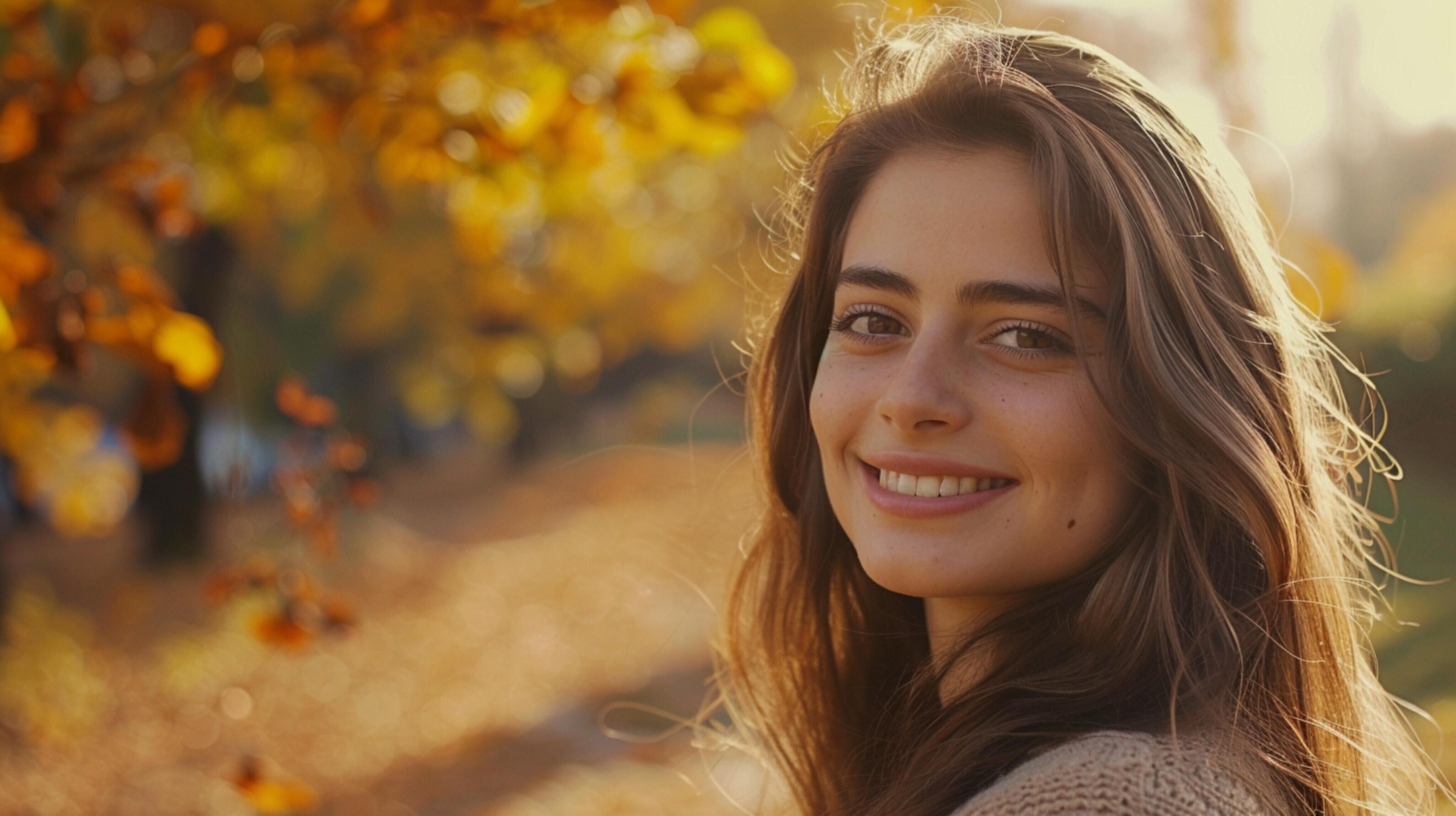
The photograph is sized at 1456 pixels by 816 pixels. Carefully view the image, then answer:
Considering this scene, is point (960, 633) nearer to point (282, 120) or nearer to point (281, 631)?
point (281, 631)

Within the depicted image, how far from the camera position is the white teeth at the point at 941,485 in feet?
6.25

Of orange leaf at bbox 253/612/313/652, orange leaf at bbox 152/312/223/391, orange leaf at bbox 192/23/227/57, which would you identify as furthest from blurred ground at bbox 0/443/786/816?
orange leaf at bbox 192/23/227/57

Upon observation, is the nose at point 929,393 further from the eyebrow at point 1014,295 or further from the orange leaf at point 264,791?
the orange leaf at point 264,791

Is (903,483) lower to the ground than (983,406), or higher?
lower

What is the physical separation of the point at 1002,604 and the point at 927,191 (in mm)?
703

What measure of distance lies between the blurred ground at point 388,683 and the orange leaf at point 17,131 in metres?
1.66

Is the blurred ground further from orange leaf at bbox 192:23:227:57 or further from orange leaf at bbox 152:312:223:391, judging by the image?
orange leaf at bbox 192:23:227:57

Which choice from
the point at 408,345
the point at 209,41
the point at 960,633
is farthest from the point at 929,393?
the point at 408,345

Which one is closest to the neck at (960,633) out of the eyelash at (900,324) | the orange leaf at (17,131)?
the eyelash at (900,324)

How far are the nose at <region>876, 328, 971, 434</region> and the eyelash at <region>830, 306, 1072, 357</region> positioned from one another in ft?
0.29

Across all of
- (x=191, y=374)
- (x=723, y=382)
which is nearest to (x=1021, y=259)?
→ (x=723, y=382)

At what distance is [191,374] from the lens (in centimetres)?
249

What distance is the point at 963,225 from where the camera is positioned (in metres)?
1.91

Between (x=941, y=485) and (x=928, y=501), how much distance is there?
0.03 metres
